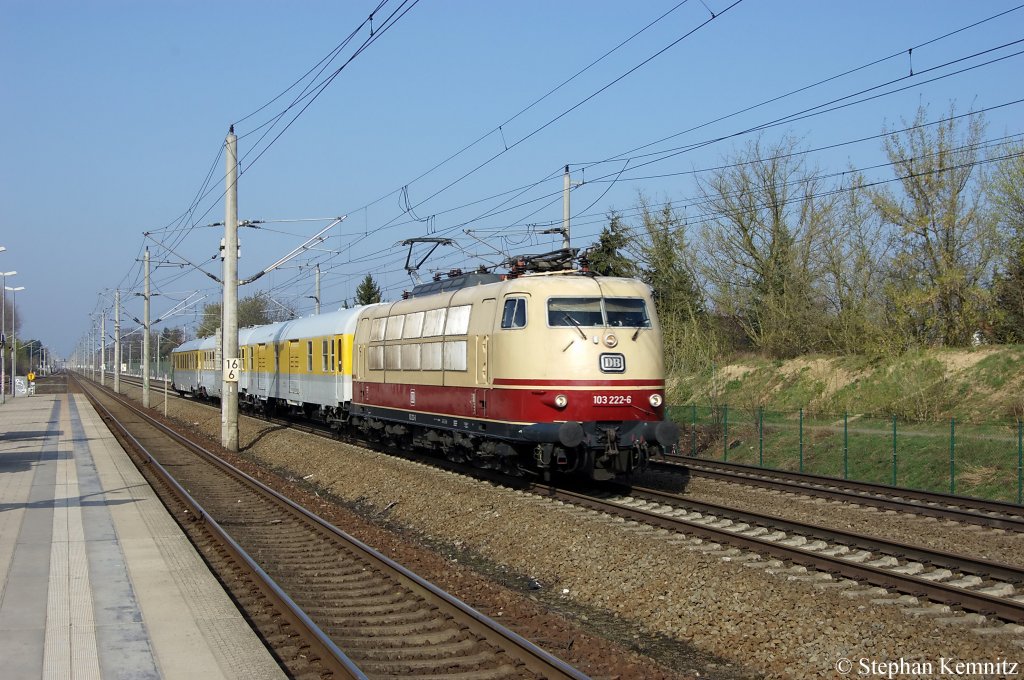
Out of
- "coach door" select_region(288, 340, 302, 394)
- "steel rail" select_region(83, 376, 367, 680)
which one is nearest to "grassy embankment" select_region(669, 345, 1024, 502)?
"coach door" select_region(288, 340, 302, 394)

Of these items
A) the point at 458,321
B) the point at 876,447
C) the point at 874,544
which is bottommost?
the point at 874,544

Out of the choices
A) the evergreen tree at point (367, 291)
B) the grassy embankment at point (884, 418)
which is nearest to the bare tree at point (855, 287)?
the grassy embankment at point (884, 418)

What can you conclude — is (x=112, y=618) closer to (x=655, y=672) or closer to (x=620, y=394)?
(x=655, y=672)

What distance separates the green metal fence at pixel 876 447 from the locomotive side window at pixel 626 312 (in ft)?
21.4

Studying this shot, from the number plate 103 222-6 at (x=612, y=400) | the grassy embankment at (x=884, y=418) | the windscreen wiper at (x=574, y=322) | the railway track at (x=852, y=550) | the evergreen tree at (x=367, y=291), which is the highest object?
the evergreen tree at (x=367, y=291)

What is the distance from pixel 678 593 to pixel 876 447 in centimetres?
1466

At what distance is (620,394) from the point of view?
1587 cm

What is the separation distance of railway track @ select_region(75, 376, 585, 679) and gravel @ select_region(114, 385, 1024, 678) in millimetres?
636

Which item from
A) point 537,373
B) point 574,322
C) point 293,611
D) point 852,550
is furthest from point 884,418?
point 293,611

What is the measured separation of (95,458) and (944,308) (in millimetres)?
24910

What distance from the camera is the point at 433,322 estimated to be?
19578 mm

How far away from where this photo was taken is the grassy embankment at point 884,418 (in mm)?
20250

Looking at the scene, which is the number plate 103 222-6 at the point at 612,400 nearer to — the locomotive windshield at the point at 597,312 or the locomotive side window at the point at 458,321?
the locomotive windshield at the point at 597,312

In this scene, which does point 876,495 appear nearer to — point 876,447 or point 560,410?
point 876,447
